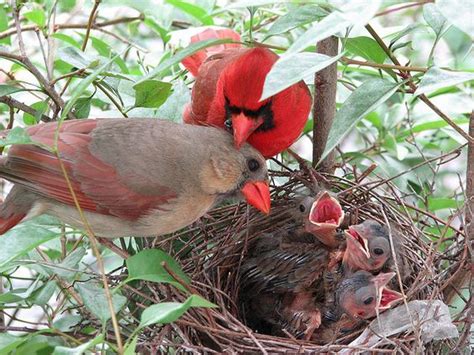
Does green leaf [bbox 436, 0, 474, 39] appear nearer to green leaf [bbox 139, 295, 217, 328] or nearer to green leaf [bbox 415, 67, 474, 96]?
green leaf [bbox 415, 67, 474, 96]

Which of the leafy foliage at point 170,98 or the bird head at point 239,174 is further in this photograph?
the bird head at point 239,174

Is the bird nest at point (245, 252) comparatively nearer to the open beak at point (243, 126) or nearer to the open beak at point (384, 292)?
the open beak at point (384, 292)

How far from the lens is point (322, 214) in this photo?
1.77m

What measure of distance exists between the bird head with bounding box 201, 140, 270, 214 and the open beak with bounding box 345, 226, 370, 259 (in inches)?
9.0

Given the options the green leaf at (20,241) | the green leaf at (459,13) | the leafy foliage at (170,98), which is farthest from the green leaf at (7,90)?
the green leaf at (459,13)

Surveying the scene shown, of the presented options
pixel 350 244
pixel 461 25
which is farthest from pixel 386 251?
pixel 461 25

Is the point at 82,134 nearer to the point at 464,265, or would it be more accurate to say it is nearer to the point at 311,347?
the point at 311,347

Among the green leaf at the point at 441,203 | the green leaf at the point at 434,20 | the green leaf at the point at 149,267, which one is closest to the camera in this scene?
the green leaf at the point at 149,267

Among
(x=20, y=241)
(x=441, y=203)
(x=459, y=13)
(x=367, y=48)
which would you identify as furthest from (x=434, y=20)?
(x=20, y=241)

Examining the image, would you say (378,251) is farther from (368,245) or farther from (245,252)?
(245,252)

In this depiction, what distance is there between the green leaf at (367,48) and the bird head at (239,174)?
13.3 inches

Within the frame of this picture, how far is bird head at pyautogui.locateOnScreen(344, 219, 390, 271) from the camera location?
170cm

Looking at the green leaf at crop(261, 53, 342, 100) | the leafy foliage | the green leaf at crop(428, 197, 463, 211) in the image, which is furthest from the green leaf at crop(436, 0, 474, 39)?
the green leaf at crop(428, 197, 463, 211)

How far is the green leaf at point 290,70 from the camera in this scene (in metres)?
0.98
